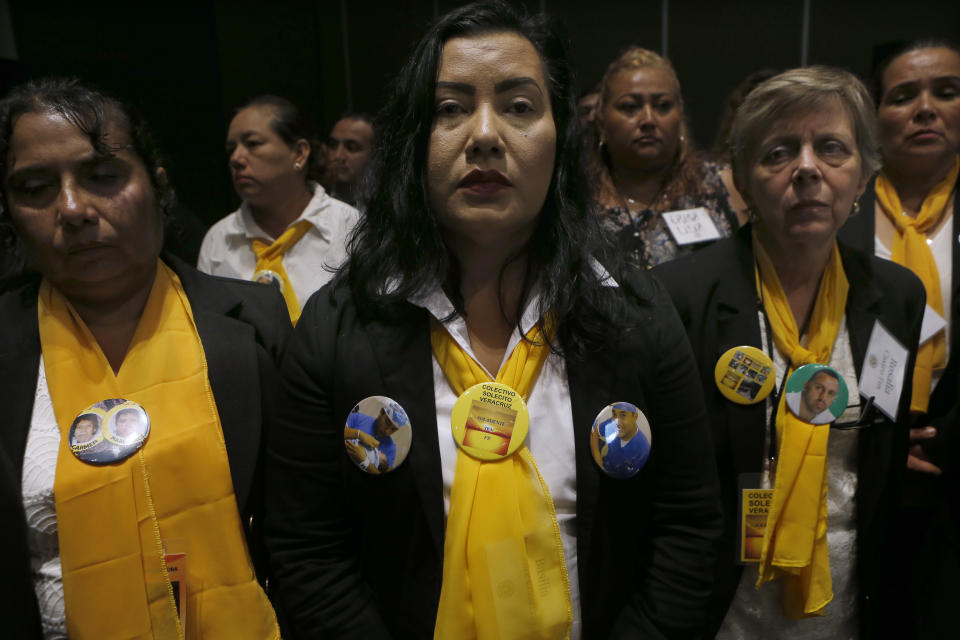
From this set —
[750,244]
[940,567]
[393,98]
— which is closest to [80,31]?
[393,98]

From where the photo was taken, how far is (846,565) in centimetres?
171

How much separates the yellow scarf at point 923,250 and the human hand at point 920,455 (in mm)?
79

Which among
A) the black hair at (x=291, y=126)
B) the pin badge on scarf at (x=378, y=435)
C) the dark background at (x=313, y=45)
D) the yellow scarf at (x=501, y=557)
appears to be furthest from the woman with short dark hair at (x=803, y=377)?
the black hair at (x=291, y=126)

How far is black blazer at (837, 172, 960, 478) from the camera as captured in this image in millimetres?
2006

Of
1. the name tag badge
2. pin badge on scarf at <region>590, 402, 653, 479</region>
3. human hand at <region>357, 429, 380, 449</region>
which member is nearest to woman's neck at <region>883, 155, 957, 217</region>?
the name tag badge

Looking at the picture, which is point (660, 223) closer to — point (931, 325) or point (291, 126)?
point (931, 325)

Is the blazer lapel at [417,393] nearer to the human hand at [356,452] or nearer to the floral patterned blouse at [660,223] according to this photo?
the human hand at [356,452]

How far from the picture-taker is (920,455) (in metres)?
2.11

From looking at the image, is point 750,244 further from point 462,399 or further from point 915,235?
point 462,399

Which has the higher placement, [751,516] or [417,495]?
[417,495]

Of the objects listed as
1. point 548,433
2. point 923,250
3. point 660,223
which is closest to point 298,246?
point 660,223

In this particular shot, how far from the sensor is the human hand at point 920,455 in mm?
2055

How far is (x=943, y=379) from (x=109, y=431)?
2451 mm

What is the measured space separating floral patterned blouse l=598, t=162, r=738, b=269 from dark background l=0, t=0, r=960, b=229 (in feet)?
3.42
